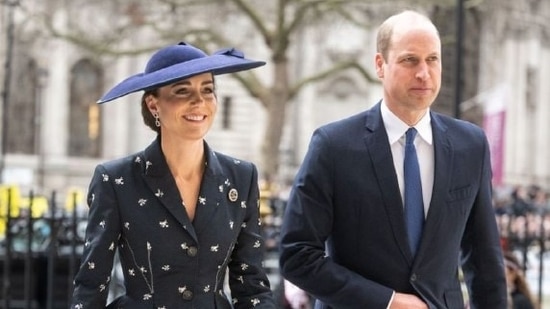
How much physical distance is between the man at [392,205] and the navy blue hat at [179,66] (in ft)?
1.44

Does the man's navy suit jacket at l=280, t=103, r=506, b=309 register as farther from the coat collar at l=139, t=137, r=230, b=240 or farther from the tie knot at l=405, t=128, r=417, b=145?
the coat collar at l=139, t=137, r=230, b=240

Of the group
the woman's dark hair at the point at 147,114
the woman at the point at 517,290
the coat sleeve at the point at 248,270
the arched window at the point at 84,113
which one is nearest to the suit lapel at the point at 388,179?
the coat sleeve at the point at 248,270

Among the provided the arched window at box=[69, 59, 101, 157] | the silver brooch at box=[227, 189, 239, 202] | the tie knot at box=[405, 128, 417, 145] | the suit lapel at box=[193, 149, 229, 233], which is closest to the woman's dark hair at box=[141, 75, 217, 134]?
the suit lapel at box=[193, 149, 229, 233]

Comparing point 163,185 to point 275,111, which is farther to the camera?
point 275,111

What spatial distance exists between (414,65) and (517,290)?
483 cm

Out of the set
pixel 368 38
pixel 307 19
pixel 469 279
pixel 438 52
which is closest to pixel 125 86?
pixel 438 52

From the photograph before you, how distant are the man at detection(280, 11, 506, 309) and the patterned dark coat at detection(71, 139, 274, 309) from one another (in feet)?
0.71

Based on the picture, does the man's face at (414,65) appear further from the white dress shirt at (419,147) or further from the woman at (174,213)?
the woman at (174,213)

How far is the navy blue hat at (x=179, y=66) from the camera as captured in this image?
3.76m

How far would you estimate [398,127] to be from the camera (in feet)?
13.1

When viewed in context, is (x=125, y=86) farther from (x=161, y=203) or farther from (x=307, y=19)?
(x=307, y=19)

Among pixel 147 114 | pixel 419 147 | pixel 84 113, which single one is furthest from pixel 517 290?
pixel 84 113

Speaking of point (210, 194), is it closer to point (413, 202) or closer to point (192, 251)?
point (192, 251)

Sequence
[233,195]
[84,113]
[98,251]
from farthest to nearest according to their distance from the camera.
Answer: [84,113] → [233,195] → [98,251]
